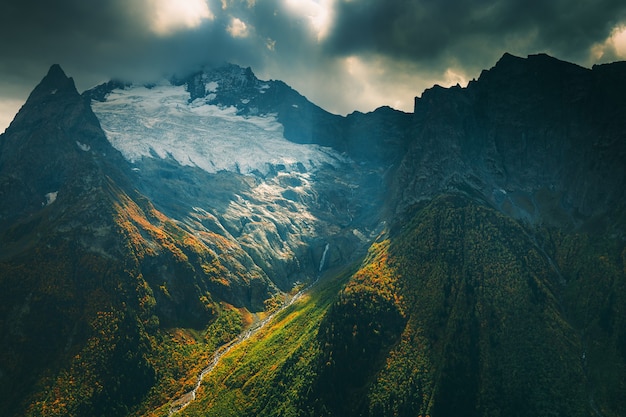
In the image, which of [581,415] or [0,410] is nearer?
[581,415]

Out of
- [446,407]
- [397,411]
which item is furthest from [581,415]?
[397,411]

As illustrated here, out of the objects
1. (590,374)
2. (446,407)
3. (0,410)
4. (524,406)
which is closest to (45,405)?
(0,410)

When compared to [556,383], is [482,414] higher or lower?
lower

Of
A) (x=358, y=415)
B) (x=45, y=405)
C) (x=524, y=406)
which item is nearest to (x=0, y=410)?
(x=45, y=405)

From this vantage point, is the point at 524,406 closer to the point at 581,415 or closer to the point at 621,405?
the point at 581,415

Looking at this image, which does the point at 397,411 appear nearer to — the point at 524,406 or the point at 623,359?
the point at 524,406

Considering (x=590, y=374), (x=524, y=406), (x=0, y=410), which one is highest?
(x=590, y=374)

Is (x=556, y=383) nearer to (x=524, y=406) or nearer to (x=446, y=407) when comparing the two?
(x=524, y=406)

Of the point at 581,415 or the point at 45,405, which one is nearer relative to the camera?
the point at 581,415

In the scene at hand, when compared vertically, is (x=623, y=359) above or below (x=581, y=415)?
above
